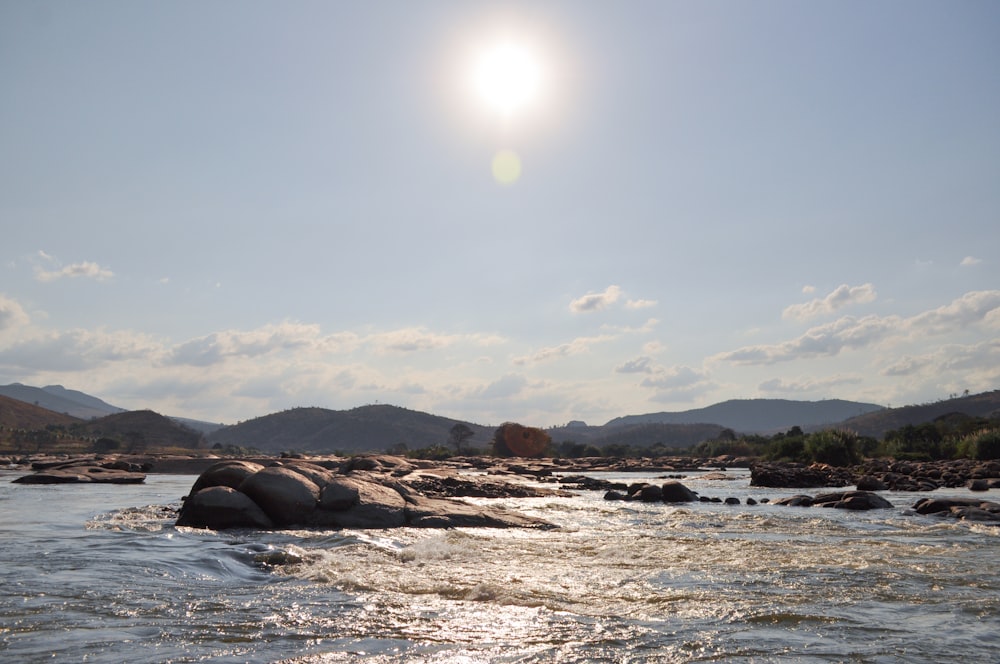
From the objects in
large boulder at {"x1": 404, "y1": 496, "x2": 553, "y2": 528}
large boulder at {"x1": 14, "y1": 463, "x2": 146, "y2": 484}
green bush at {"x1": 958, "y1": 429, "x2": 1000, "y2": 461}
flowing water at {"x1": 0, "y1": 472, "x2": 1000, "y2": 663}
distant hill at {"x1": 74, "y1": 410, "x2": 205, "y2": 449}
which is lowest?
flowing water at {"x1": 0, "y1": 472, "x2": 1000, "y2": 663}

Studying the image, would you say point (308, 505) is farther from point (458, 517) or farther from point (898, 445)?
point (898, 445)

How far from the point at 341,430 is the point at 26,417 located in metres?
82.0

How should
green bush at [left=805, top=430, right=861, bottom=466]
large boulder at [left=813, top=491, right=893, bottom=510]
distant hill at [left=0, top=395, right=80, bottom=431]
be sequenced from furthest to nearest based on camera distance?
distant hill at [left=0, top=395, right=80, bottom=431], green bush at [left=805, top=430, right=861, bottom=466], large boulder at [left=813, top=491, right=893, bottom=510]

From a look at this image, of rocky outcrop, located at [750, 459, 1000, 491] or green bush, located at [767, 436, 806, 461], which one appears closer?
rocky outcrop, located at [750, 459, 1000, 491]

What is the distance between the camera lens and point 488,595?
28.8ft

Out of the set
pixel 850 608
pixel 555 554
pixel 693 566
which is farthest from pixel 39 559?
pixel 850 608

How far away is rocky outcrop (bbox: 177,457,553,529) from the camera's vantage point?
50.3ft

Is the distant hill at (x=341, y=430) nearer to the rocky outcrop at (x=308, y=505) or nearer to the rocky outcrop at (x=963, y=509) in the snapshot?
the rocky outcrop at (x=963, y=509)

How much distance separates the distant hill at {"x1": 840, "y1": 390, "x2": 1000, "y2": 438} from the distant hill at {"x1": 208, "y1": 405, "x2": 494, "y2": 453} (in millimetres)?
87769

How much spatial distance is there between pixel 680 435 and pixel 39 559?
183510mm

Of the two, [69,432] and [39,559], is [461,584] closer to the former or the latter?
[39,559]

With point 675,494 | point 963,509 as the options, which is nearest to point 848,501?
point 963,509

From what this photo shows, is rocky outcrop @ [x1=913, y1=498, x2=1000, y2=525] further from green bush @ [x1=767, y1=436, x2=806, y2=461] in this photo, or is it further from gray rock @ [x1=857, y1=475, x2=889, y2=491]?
green bush @ [x1=767, y1=436, x2=806, y2=461]

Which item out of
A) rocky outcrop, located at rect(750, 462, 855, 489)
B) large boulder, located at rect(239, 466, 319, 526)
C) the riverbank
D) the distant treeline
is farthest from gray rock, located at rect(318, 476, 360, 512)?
the distant treeline
